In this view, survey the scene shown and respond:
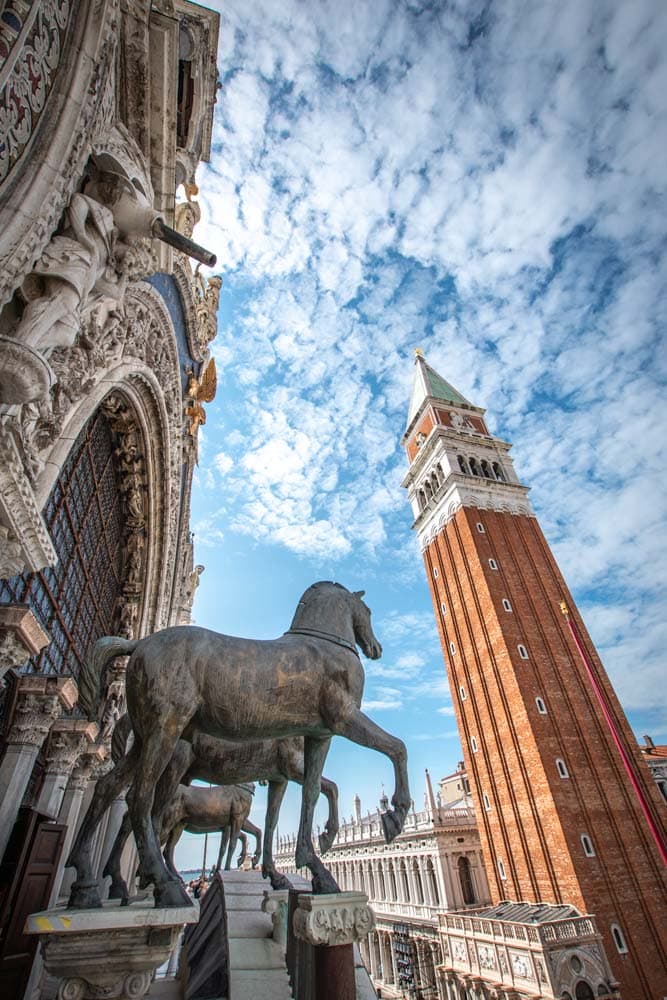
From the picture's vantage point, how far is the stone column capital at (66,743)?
8062mm

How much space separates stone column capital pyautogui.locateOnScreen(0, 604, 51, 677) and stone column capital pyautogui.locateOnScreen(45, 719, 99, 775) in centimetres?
339

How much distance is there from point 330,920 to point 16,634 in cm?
396

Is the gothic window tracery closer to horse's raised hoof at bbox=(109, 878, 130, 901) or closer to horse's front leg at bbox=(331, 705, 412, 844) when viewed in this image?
horse's raised hoof at bbox=(109, 878, 130, 901)

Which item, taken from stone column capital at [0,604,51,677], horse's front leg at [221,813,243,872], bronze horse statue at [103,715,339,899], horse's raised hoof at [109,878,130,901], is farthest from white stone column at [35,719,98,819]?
horse's raised hoof at [109,878,130,901]

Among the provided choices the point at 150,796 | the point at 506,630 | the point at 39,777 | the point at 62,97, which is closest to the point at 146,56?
the point at 62,97

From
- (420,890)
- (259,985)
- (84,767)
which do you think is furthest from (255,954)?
(420,890)

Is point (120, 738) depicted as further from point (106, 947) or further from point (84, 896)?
point (106, 947)

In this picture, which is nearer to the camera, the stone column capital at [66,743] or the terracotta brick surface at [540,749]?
the stone column capital at [66,743]

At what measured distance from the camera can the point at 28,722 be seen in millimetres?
6621

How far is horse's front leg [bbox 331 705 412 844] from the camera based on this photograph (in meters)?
3.67

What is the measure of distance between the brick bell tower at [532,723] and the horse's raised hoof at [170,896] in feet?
88.1

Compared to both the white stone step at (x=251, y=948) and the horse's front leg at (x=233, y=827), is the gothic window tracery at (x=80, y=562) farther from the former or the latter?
the white stone step at (x=251, y=948)

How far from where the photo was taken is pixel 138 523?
35.5ft

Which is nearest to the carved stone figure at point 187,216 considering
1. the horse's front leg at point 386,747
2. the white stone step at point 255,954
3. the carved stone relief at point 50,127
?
the carved stone relief at point 50,127
